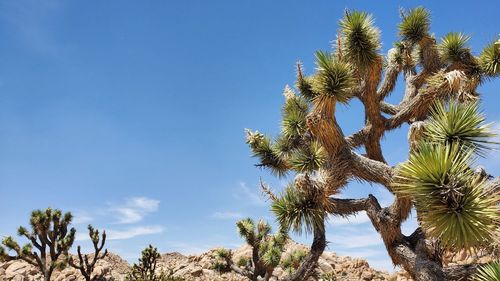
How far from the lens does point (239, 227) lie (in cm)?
1529

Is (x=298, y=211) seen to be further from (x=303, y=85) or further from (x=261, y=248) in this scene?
(x=261, y=248)

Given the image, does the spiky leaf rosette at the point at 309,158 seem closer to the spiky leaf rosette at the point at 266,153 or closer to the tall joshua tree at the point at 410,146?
the tall joshua tree at the point at 410,146

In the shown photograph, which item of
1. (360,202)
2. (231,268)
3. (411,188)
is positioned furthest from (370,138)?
(231,268)

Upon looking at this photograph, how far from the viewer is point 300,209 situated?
341 inches

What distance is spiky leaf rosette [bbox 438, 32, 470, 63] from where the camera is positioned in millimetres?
11555

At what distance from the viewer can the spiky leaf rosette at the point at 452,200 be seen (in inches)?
250

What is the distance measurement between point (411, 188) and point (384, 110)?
482 centimetres

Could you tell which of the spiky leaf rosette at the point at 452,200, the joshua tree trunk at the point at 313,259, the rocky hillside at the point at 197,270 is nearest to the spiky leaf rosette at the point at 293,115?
the joshua tree trunk at the point at 313,259

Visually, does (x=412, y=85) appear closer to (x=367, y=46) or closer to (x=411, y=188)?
(x=367, y=46)

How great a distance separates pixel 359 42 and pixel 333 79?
132 centimetres

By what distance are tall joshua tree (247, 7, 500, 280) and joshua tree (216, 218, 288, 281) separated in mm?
A: 4263

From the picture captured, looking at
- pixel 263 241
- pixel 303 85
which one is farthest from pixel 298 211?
pixel 263 241

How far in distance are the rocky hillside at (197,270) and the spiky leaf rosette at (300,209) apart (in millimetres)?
12656

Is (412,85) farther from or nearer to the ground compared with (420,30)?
nearer to the ground
